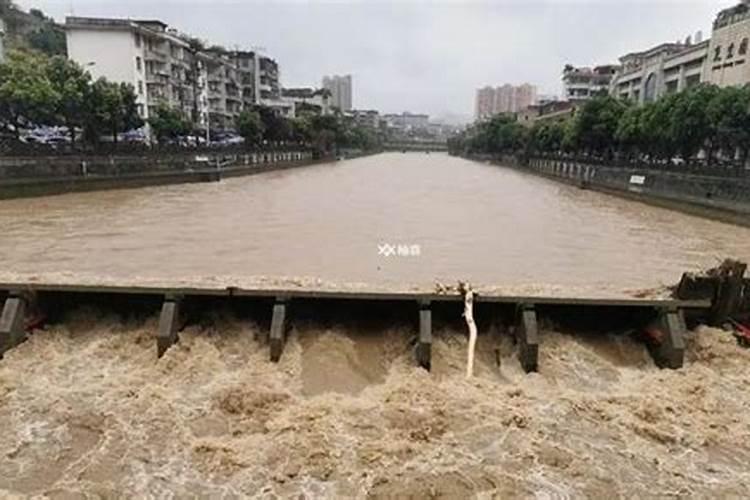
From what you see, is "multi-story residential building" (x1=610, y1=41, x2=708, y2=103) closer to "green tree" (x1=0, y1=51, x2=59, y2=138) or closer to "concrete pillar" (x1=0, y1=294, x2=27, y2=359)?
"green tree" (x1=0, y1=51, x2=59, y2=138)

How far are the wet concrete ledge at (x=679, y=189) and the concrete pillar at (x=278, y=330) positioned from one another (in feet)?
71.6

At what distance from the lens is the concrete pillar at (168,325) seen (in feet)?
28.2

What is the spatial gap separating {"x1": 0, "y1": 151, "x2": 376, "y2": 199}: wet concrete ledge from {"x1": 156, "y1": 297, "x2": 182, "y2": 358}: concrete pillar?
21.8 m

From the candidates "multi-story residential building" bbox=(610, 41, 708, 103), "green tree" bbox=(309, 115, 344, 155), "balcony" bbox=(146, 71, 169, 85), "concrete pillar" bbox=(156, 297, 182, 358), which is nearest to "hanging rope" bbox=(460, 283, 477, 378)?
"concrete pillar" bbox=(156, 297, 182, 358)

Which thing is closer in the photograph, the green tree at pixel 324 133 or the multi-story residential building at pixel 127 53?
the multi-story residential building at pixel 127 53

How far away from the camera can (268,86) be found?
10744 cm

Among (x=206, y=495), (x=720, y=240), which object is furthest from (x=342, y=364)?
(x=720, y=240)

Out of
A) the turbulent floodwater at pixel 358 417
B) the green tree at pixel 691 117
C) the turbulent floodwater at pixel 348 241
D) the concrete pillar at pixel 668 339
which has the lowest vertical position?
the turbulent floodwater at pixel 348 241

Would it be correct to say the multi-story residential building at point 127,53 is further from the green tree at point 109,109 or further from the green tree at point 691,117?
the green tree at point 691,117

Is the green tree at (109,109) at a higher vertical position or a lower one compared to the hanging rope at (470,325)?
higher

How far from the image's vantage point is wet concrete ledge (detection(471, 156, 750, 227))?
2617cm

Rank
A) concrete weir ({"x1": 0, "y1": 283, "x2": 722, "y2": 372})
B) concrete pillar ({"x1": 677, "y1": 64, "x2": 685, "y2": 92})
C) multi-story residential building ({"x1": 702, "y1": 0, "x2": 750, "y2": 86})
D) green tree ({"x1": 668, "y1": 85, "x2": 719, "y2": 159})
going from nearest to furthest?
concrete weir ({"x1": 0, "y1": 283, "x2": 722, "y2": 372})
green tree ({"x1": 668, "y1": 85, "x2": 719, "y2": 159})
multi-story residential building ({"x1": 702, "y1": 0, "x2": 750, "y2": 86})
concrete pillar ({"x1": 677, "y1": 64, "x2": 685, "y2": 92})

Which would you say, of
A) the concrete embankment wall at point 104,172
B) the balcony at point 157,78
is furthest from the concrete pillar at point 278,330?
the balcony at point 157,78

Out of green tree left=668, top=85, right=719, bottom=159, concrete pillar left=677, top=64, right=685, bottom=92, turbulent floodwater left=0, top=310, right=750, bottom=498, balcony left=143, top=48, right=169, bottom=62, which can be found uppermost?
balcony left=143, top=48, right=169, bottom=62
